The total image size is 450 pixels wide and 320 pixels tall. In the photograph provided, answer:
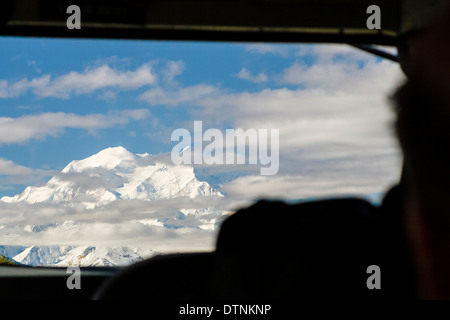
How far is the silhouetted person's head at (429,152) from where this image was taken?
43 centimetres

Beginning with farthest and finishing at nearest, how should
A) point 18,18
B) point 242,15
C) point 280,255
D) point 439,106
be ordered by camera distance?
1. point 242,15
2. point 18,18
3. point 280,255
4. point 439,106

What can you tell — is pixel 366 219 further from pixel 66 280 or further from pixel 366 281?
pixel 66 280

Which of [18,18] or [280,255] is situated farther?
[18,18]

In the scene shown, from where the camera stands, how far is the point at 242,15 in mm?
2691

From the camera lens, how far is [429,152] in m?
0.43

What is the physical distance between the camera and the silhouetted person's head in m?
0.43

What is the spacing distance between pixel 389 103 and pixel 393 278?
18 centimetres

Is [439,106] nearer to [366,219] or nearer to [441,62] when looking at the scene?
[441,62]

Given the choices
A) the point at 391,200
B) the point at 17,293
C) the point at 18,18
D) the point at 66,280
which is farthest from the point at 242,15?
the point at 391,200

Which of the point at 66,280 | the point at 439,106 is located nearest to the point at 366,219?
the point at 439,106

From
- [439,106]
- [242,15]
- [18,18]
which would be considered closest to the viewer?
[439,106]

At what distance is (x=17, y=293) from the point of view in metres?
Result: 2.54
